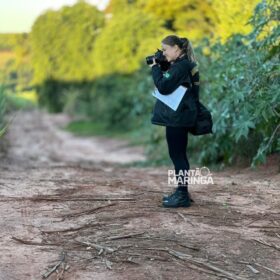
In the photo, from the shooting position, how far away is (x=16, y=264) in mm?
3322

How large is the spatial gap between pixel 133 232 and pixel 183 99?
117cm

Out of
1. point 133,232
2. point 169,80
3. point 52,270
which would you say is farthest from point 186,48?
point 52,270

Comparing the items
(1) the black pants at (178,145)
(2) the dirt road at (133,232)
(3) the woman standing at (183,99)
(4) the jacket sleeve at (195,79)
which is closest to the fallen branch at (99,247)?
(2) the dirt road at (133,232)

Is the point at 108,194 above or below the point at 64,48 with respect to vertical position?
below

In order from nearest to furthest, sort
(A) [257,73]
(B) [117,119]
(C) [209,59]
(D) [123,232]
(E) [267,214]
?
(D) [123,232] < (E) [267,214] < (A) [257,73] < (C) [209,59] < (B) [117,119]

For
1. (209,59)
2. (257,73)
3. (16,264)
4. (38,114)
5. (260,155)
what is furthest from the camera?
(38,114)

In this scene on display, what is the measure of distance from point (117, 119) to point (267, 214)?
735 inches

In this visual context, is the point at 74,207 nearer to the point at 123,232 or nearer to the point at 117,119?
the point at 123,232

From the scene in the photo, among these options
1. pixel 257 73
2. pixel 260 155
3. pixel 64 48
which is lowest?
pixel 260 155

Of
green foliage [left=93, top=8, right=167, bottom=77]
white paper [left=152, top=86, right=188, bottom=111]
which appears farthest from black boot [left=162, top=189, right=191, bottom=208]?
green foliage [left=93, top=8, right=167, bottom=77]

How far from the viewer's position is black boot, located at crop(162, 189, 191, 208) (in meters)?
4.56

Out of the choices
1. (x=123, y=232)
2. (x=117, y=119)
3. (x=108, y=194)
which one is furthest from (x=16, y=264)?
(x=117, y=119)

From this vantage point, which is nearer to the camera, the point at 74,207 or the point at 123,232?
the point at 123,232

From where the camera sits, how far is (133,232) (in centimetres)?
390
